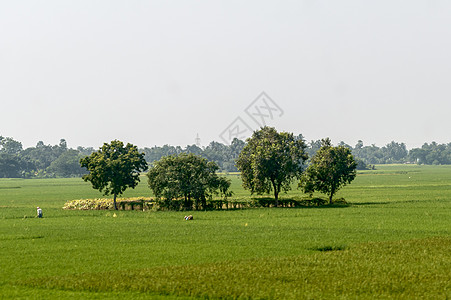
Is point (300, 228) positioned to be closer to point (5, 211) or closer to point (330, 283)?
point (330, 283)

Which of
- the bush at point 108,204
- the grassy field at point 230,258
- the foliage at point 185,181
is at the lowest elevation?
the grassy field at point 230,258

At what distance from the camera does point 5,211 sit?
7562 cm

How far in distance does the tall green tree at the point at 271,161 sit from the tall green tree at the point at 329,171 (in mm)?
1811

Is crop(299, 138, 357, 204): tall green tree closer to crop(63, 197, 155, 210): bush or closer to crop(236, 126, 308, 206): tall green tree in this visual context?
crop(236, 126, 308, 206): tall green tree

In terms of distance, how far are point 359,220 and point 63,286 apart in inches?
1410

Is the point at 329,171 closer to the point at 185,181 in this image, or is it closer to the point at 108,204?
the point at 185,181

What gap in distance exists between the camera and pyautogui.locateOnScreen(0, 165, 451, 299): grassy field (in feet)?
91.9

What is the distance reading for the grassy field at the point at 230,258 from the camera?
2802 cm

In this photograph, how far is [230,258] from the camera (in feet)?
119

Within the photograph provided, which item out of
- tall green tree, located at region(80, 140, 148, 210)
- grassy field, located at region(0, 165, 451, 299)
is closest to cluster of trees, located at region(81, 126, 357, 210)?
tall green tree, located at region(80, 140, 148, 210)

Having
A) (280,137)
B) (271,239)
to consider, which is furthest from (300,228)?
(280,137)

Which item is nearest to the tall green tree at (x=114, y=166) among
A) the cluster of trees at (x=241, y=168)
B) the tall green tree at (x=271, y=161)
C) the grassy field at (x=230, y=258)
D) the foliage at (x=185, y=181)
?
the cluster of trees at (x=241, y=168)

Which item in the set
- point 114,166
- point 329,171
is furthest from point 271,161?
point 114,166

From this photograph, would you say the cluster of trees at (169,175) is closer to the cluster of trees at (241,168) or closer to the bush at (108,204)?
the cluster of trees at (241,168)
